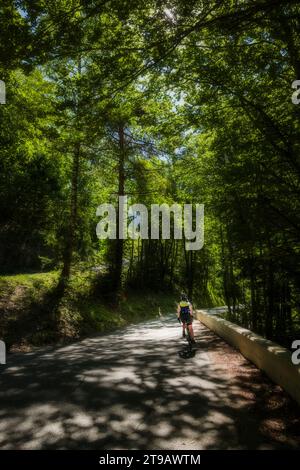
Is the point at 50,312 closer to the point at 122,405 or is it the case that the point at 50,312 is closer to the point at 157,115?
the point at 157,115

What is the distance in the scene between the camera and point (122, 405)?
639cm

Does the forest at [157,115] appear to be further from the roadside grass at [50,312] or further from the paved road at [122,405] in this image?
the paved road at [122,405]

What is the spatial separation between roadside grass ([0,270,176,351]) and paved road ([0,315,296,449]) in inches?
95.3

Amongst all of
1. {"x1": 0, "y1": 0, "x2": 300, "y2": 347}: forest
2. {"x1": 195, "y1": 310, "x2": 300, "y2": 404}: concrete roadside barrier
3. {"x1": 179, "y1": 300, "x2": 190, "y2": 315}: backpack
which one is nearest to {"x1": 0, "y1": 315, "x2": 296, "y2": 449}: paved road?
{"x1": 195, "y1": 310, "x2": 300, "y2": 404}: concrete roadside barrier

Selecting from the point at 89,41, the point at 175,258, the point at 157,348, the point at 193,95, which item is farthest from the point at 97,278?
the point at 175,258

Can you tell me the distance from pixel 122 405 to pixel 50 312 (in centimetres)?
915

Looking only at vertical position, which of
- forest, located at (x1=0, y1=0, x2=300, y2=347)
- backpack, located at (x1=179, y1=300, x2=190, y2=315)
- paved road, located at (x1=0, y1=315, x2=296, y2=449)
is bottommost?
paved road, located at (x1=0, y1=315, x2=296, y2=449)

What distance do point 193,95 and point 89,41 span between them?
322 cm

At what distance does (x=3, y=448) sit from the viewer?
4719 millimetres

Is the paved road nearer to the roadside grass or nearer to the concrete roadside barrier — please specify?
the concrete roadside barrier

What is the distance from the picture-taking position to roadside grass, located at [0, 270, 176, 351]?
12922mm
